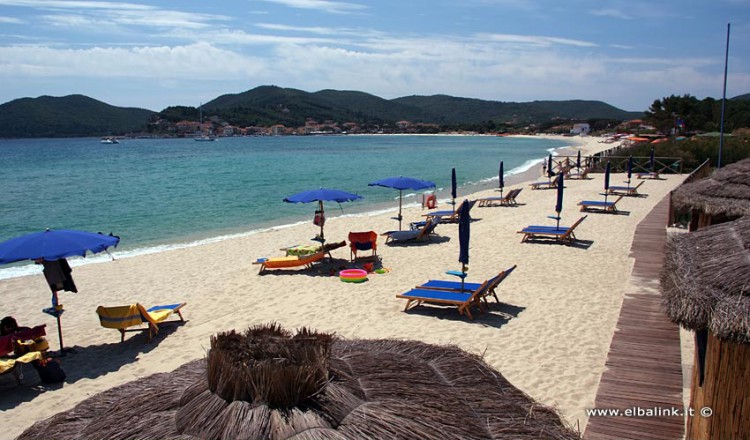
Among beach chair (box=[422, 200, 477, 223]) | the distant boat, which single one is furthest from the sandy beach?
the distant boat

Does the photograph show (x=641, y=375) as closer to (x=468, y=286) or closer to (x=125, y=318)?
(x=468, y=286)

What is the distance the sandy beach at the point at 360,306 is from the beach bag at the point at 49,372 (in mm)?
134

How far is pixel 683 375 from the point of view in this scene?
5.94 m

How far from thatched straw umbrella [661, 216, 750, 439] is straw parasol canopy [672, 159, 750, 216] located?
4.64 m

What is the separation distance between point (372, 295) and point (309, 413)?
25.8ft

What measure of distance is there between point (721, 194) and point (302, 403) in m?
10.5

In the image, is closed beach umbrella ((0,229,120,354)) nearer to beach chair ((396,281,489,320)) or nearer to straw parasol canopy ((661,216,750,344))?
beach chair ((396,281,489,320))

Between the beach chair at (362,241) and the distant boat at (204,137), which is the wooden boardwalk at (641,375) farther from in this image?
the distant boat at (204,137)

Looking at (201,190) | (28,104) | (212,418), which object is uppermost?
(28,104)

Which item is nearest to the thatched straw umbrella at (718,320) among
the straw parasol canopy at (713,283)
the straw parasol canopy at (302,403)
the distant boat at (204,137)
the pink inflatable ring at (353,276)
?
the straw parasol canopy at (713,283)

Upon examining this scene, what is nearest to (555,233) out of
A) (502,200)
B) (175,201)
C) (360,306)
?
(360,306)

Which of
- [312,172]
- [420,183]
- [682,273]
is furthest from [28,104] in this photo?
[682,273]

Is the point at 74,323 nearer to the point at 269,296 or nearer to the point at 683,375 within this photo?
the point at 269,296

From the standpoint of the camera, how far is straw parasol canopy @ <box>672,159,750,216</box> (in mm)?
9336
